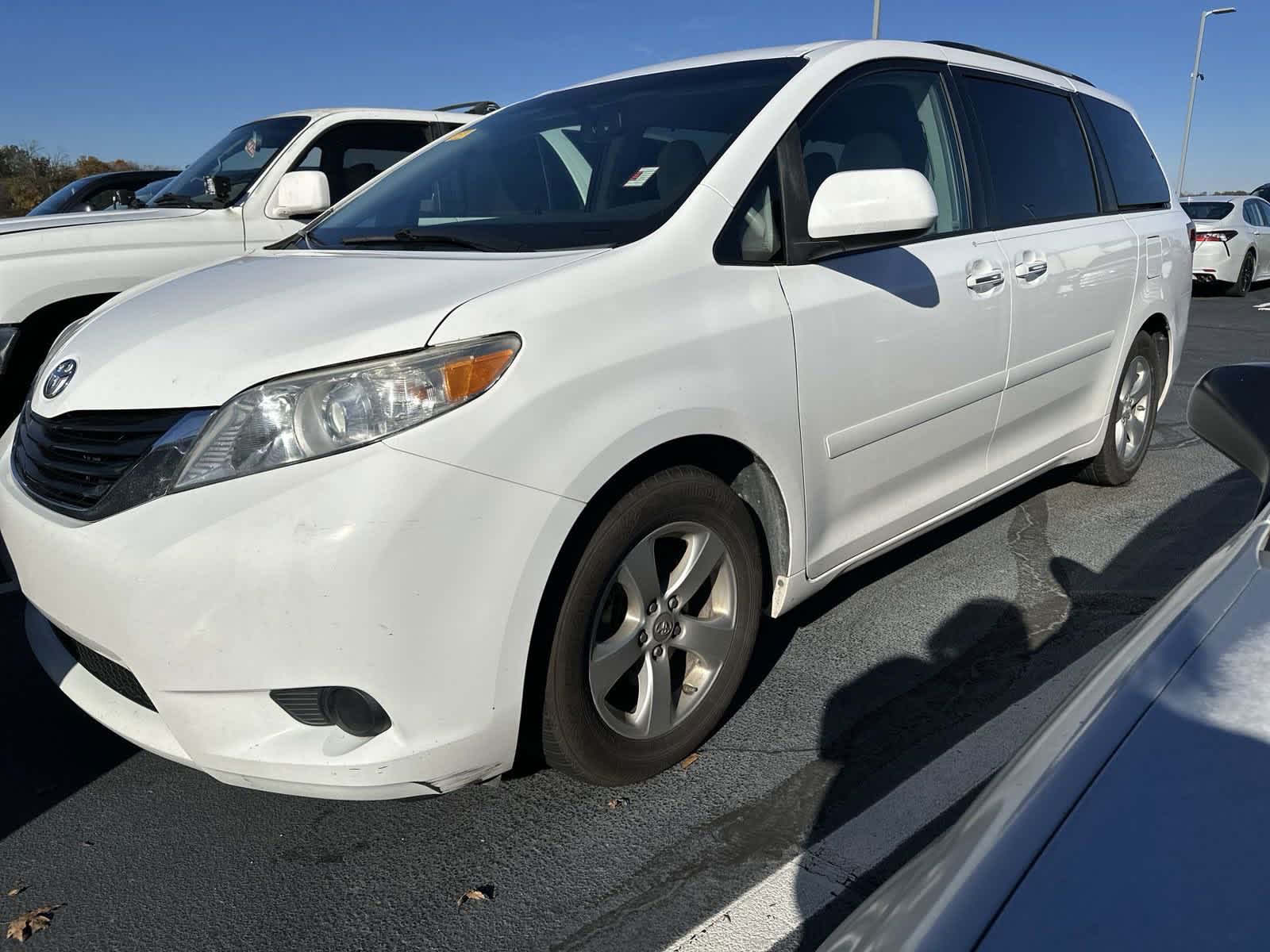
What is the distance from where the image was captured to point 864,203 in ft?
8.34

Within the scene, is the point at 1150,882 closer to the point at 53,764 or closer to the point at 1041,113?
the point at 53,764

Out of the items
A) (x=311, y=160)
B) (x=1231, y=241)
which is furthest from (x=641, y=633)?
(x=1231, y=241)

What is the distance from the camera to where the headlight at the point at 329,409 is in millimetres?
1922

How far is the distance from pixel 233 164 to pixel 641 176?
13.3 ft

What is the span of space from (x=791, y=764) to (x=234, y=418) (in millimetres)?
1550

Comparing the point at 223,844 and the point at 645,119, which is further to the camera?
the point at 645,119

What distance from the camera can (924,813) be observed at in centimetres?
232

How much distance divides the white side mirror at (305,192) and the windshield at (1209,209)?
1413 cm

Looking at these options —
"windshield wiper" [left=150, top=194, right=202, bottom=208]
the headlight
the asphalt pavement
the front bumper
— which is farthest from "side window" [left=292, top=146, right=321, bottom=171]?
the headlight

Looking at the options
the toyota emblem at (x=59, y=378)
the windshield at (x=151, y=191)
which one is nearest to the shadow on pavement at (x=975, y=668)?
the toyota emblem at (x=59, y=378)

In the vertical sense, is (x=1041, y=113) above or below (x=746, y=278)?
above

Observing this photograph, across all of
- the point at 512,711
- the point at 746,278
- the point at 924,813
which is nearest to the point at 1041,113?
the point at 746,278

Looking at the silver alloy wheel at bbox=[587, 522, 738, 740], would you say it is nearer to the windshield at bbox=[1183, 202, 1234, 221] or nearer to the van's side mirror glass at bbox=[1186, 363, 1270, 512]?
the van's side mirror glass at bbox=[1186, 363, 1270, 512]

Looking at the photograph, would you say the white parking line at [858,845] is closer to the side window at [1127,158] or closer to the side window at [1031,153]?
the side window at [1031,153]
